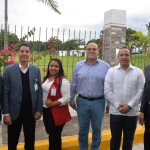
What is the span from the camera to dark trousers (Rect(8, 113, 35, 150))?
151 inches

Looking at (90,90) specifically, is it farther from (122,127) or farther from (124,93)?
(122,127)

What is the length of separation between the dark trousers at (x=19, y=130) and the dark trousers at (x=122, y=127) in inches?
46.3

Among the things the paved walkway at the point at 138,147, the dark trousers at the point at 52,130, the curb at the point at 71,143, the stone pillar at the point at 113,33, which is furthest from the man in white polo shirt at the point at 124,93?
the stone pillar at the point at 113,33

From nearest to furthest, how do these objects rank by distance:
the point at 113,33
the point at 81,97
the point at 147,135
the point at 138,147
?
the point at 147,135 → the point at 81,97 → the point at 138,147 → the point at 113,33

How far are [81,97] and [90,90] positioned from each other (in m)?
0.21

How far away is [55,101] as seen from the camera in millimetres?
4023

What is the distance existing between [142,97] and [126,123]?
18.4 inches

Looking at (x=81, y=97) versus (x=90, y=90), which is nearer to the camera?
(x=90, y=90)

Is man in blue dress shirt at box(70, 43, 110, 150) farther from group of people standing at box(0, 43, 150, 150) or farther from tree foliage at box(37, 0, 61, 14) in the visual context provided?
tree foliage at box(37, 0, 61, 14)

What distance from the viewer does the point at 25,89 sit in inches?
149

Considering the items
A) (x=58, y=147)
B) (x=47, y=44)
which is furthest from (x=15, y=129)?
(x=47, y=44)

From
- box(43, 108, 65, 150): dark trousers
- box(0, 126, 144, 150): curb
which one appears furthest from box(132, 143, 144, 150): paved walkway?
box(43, 108, 65, 150): dark trousers

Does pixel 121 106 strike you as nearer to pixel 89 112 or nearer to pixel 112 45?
pixel 89 112

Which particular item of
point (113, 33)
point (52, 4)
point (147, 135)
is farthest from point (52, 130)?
point (52, 4)
